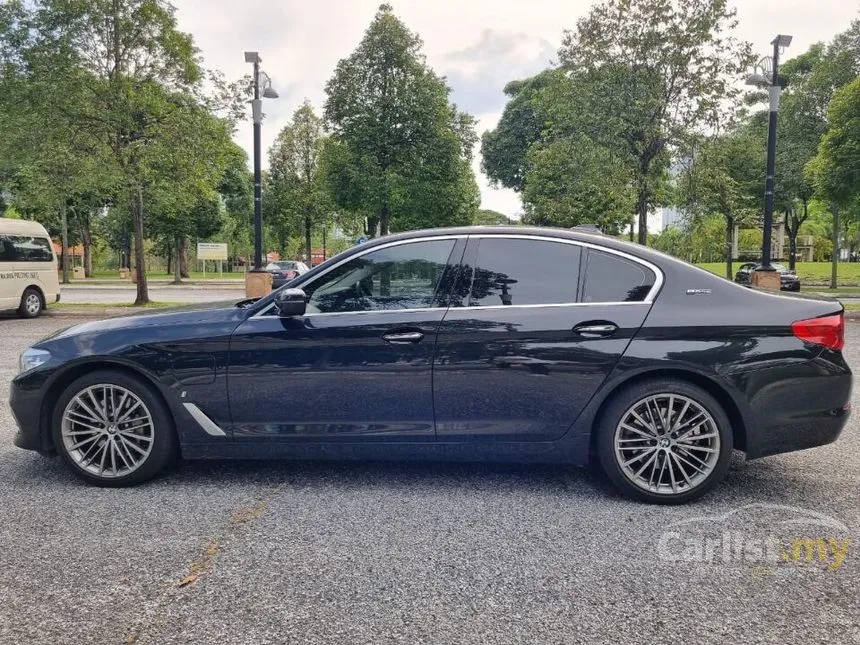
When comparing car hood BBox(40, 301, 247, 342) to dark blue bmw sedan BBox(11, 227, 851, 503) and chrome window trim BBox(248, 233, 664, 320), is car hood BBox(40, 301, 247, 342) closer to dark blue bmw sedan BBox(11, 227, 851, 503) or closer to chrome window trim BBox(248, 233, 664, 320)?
dark blue bmw sedan BBox(11, 227, 851, 503)

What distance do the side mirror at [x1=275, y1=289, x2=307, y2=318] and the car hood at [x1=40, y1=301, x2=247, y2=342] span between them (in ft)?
0.94

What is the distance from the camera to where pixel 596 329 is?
11.9 ft

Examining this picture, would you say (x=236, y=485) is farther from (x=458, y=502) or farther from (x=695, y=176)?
(x=695, y=176)

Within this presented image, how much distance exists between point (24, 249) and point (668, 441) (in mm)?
17383

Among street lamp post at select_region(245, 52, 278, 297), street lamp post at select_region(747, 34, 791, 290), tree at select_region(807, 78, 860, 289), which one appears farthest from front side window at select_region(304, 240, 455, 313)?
tree at select_region(807, 78, 860, 289)

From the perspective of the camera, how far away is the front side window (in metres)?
3.84

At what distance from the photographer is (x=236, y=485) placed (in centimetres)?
396

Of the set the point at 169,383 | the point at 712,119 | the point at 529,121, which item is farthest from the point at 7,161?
the point at 529,121

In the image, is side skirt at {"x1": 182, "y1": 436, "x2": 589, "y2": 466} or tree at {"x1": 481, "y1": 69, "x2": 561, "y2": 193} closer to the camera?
side skirt at {"x1": 182, "y1": 436, "x2": 589, "y2": 466}

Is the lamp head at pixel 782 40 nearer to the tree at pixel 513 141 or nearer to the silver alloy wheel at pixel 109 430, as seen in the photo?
the silver alloy wheel at pixel 109 430

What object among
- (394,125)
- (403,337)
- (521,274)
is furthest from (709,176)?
(403,337)

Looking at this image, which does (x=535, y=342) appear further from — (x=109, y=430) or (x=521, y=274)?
(x=109, y=430)

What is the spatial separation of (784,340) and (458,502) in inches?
82.0

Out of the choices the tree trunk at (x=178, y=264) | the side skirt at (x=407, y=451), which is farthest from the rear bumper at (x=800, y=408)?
the tree trunk at (x=178, y=264)
